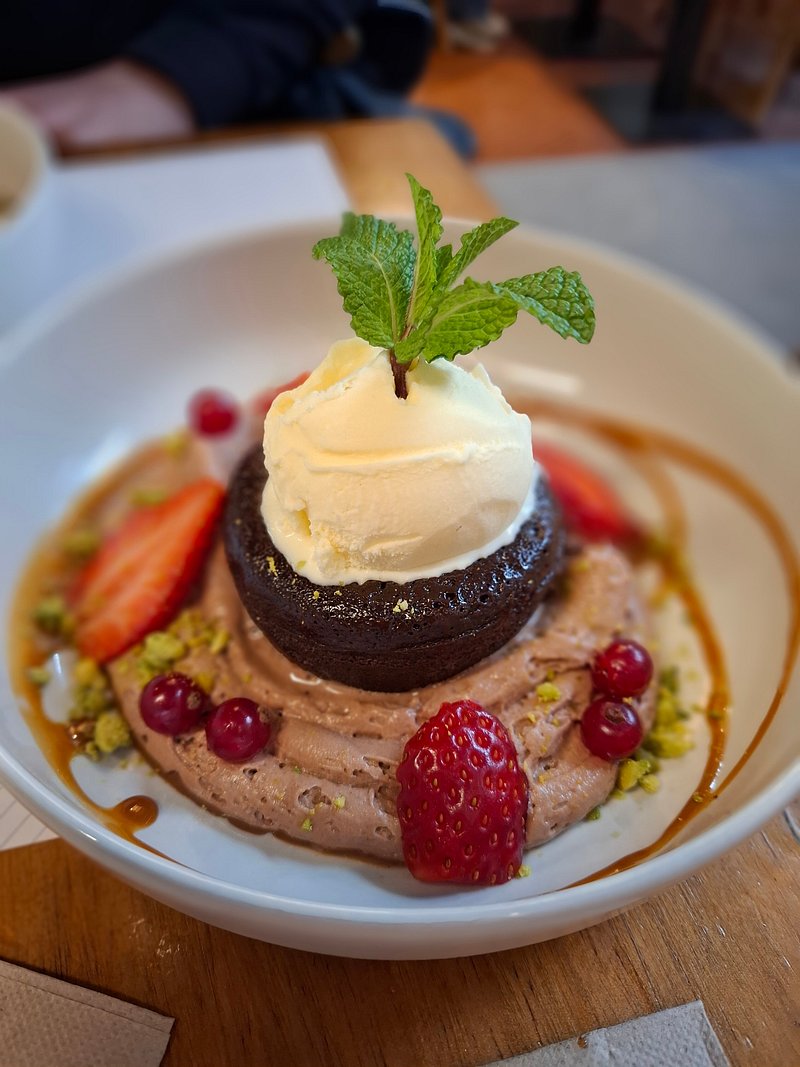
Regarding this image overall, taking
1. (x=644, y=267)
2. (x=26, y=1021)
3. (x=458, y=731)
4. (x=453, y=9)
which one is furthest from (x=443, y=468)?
(x=453, y=9)

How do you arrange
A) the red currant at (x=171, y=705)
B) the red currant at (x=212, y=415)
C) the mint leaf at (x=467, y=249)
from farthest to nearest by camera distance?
1. the red currant at (x=212, y=415)
2. the red currant at (x=171, y=705)
3. the mint leaf at (x=467, y=249)

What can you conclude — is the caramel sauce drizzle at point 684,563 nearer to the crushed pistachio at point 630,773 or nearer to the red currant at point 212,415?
the crushed pistachio at point 630,773

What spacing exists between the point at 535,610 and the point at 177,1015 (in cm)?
83

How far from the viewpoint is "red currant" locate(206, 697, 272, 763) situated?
47.4 inches

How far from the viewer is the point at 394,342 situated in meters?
1.12

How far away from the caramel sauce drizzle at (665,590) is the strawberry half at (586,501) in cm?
10

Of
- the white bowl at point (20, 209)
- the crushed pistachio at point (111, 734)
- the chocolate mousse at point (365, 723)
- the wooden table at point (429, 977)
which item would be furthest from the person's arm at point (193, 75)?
the wooden table at point (429, 977)

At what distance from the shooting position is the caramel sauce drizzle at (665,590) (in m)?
1.18

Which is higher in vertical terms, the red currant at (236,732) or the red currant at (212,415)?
the red currant at (236,732)

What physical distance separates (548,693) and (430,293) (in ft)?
2.25

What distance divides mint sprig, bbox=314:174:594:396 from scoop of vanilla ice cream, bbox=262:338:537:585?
53mm

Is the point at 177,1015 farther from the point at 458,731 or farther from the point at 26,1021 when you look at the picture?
the point at 458,731

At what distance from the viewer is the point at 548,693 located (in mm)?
1291

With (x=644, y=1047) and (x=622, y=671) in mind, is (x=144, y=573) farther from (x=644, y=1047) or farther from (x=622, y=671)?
(x=644, y=1047)
